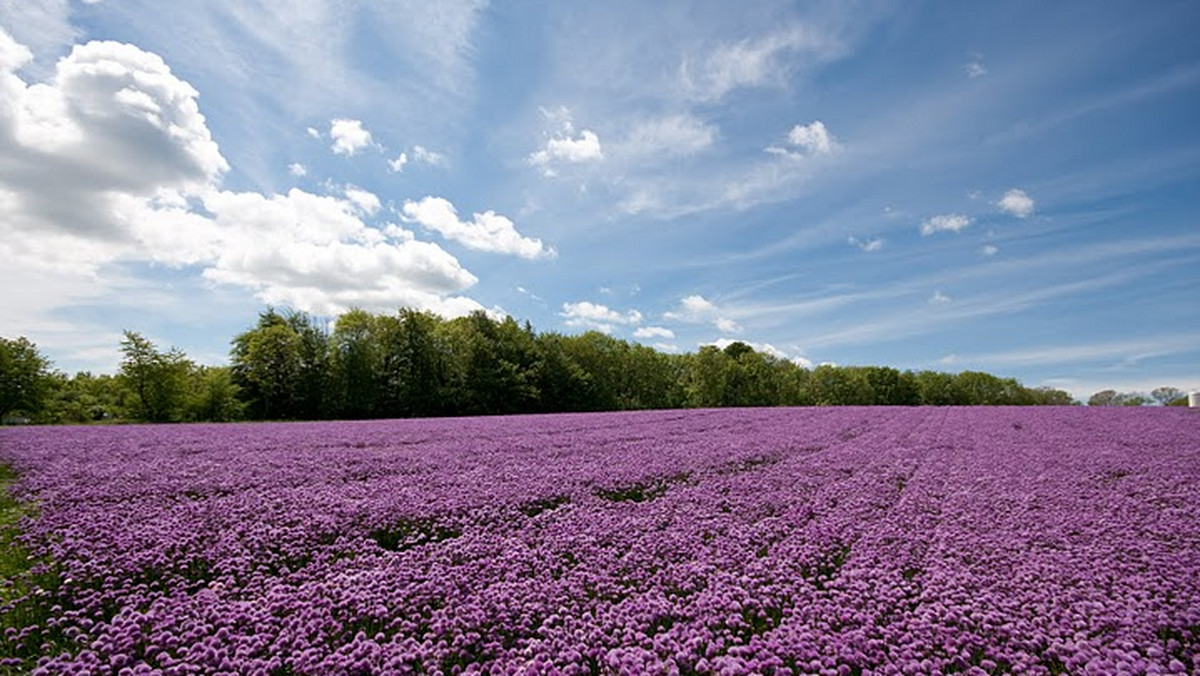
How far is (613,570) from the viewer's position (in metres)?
5.66

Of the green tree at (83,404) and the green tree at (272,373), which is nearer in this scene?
the green tree at (83,404)

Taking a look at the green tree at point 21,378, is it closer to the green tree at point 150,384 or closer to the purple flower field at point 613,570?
the green tree at point 150,384

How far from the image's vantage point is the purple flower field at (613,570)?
3967mm

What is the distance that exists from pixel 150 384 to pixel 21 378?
25.5ft

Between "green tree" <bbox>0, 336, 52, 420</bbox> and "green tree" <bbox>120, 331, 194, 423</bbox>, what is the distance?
5167mm

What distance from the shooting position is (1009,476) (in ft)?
37.1

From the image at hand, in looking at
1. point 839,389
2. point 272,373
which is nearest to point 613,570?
point 272,373

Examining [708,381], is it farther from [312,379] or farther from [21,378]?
[21,378]

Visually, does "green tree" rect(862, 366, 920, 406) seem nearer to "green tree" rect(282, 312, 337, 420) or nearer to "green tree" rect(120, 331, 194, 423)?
"green tree" rect(282, 312, 337, 420)

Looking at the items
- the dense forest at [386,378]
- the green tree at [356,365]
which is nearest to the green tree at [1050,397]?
the dense forest at [386,378]

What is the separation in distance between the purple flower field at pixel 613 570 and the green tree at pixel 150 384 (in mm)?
39502

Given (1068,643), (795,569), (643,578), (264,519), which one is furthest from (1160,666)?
(264,519)

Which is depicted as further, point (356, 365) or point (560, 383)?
point (560, 383)

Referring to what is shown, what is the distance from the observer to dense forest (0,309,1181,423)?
145 feet
